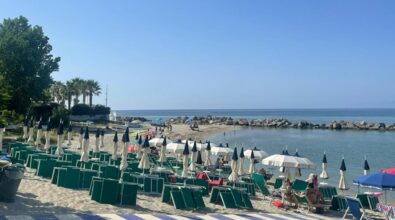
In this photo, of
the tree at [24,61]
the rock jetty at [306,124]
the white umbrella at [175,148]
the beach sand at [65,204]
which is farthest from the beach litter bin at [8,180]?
the rock jetty at [306,124]

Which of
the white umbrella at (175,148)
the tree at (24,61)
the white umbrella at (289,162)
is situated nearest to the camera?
the white umbrella at (289,162)

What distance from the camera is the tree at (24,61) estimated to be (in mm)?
41312

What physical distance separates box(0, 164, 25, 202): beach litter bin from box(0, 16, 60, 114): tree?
32.1 m

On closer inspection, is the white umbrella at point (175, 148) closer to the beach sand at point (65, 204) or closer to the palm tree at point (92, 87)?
the beach sand at point (65, 204)

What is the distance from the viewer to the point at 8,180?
10594mm

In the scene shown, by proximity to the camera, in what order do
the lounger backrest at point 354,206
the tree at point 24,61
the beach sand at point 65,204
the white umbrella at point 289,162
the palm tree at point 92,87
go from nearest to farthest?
the beach sand at point 65,204 → the lounger backrest at point 354,206 → the white umbrella at point 289,162 → the tree at point 24,61 → the palm tree at point 92,87

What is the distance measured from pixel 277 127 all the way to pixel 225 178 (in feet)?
266

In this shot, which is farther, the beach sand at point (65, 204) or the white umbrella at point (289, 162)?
the white umbrella at point (289, 162)

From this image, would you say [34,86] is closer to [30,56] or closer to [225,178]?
[30,56]

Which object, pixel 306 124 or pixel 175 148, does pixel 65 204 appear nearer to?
pixel 175 148

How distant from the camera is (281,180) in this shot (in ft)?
62.6

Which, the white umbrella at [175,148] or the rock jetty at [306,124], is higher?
the white umbrella at [175,148]

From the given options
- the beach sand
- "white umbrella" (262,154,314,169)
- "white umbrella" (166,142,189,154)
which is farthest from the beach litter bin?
"white umbrella" (166,142,189,154)

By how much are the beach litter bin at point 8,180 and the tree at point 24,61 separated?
32122 millimetres
